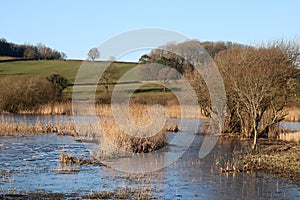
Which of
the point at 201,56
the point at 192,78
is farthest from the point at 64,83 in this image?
the point at 192,78

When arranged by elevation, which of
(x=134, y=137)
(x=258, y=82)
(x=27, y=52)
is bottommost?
(x=134, y=137)

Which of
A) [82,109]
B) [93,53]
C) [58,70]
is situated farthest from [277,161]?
[58,70]

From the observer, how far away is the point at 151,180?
12.6 meters

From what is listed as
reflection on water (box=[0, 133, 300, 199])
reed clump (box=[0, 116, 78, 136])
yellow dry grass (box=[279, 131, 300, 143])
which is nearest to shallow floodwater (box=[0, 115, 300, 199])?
reflection on water (box=[0, 133, 300, 199])

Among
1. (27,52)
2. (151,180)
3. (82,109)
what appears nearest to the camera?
(151,180)

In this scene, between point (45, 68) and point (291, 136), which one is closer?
point (291, 136)

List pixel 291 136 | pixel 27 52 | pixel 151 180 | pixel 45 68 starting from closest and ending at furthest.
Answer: pixel 151 180
pixel 291 136
pixel 45 68
pixel 27 52

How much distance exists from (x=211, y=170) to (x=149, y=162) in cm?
237

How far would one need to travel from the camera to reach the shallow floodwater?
11008 millimetres

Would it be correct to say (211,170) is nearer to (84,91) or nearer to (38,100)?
(38,100)

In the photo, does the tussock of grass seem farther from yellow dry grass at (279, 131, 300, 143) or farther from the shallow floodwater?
yellow dry grass at (279, 131, 300, 143)

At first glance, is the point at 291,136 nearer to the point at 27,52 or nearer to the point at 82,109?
the point at 82,109

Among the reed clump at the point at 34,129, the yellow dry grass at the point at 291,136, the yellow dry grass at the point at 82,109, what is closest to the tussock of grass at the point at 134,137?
the reed clump at the point at 34,129

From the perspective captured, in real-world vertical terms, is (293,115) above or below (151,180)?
above
